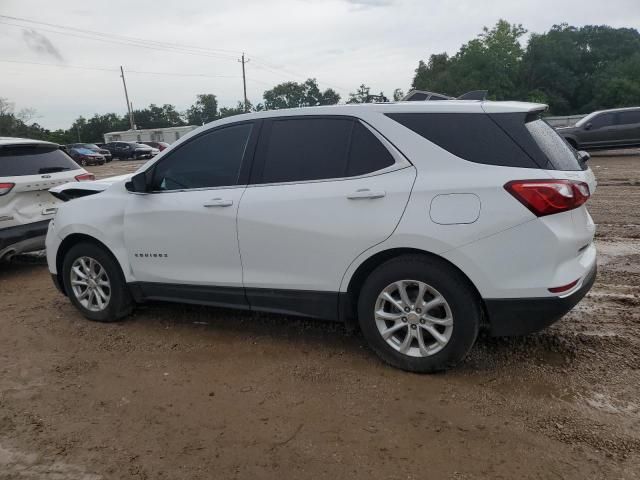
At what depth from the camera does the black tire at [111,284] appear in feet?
14.6

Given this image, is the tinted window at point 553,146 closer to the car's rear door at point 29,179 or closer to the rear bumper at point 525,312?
the rear bumper at point 525,312

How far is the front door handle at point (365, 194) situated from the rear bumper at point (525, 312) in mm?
924

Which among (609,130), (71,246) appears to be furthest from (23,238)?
(609,130)

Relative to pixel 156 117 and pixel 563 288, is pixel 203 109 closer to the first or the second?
pixel 156 117

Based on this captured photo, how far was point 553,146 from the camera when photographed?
3.26 m

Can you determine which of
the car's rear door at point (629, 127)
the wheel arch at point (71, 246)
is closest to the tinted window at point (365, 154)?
the wheel arch at point (71, 246)

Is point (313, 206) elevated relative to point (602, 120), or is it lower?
elevated

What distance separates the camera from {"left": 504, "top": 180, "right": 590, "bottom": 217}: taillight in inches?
116

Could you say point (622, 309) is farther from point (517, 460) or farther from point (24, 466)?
point (24, 466)

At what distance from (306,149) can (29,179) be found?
4235 mm

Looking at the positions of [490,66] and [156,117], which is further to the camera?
[156,117]

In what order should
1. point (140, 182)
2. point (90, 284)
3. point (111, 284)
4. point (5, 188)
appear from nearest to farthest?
point (140, 182) → point (111, 284) → point (90, 284) → point (5, 188)


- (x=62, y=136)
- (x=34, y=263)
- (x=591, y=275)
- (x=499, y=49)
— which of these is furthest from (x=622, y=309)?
(x=62, y=136)

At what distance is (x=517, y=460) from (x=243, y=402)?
5.22 feet
